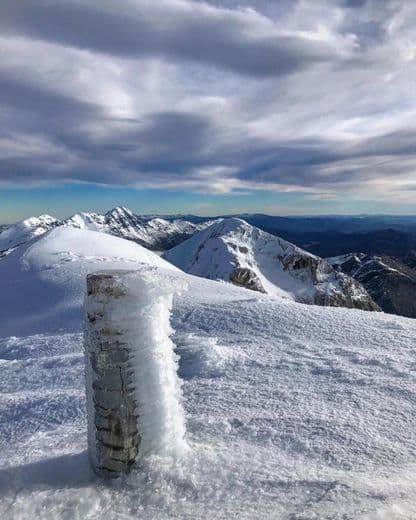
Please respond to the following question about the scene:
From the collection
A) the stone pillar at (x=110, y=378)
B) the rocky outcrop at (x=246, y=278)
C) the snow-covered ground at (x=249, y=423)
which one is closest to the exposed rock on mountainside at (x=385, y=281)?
the rocky outcrop at (x=246, y=278)

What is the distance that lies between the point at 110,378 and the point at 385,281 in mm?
163170

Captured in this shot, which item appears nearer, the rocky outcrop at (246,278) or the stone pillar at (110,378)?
the stone pillar at (110,378)

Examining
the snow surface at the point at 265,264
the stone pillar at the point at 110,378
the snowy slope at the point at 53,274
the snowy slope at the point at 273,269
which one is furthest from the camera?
the snow surface at the point at 265,264

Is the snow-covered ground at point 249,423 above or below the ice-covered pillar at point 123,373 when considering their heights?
below

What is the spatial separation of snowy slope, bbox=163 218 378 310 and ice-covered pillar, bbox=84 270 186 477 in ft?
300

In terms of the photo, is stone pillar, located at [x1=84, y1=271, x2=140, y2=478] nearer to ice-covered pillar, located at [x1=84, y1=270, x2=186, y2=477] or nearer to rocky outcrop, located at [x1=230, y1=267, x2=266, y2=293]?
Result: ice-covered pillar, located at [x1=84, y1=270, x2=186, y2=477]

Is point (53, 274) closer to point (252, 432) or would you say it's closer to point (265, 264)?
point (252, 432)

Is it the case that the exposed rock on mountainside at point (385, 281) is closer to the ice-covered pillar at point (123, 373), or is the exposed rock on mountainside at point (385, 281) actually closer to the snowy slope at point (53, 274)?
the snowy slope at point (53, 274)

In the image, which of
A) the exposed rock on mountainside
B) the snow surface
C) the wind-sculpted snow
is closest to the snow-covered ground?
the wind-sculpted snow

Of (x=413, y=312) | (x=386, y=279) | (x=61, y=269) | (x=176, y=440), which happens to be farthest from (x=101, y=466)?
(x=386, y=279)

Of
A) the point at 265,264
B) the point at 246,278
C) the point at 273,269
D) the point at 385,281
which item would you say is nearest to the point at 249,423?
the point at 246,278

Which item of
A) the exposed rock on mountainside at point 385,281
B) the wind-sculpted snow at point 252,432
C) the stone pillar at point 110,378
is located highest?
the stone pillar at point 110,378

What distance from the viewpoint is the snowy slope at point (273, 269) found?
104812mm

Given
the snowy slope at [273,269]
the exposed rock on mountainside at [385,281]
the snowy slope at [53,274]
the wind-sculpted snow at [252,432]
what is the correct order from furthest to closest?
the exposed rock on mountainside at [385,281] < the snowy slope at [273,269] < the snowy slope at [53,274] < the wind-sculpted snow at [252,432]
